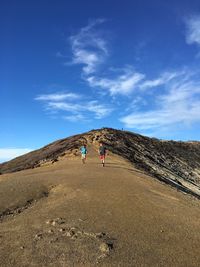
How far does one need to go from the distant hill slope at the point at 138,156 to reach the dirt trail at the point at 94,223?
1168 centimetres

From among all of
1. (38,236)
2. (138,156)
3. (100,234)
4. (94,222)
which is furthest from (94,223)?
(138,156)

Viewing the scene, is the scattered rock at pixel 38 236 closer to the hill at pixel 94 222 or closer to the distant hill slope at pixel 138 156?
the hill at pixel 94 222

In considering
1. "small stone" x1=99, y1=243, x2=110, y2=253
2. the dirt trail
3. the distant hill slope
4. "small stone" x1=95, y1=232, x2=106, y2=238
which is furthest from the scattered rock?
the distant hill slope

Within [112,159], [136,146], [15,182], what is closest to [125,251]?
[15,182]

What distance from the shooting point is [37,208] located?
18047 millimetres

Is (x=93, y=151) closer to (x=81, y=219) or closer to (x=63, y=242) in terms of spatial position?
(x=81, y=219)

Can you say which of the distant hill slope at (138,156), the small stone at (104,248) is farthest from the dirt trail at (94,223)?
the distant hill slope at (138,156)

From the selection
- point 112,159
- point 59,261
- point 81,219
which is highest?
point 112,159

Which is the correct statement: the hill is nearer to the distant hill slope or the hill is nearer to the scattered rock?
the scattered rock

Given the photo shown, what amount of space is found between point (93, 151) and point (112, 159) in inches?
150

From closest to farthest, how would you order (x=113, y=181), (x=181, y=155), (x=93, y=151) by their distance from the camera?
(x=113, y=181)
(x=93, y=151)
(x=181, y=155)

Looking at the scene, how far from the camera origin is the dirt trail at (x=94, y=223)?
12594mm

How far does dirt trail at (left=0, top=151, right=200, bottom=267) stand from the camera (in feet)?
41.3

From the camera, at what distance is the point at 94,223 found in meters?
15.5
